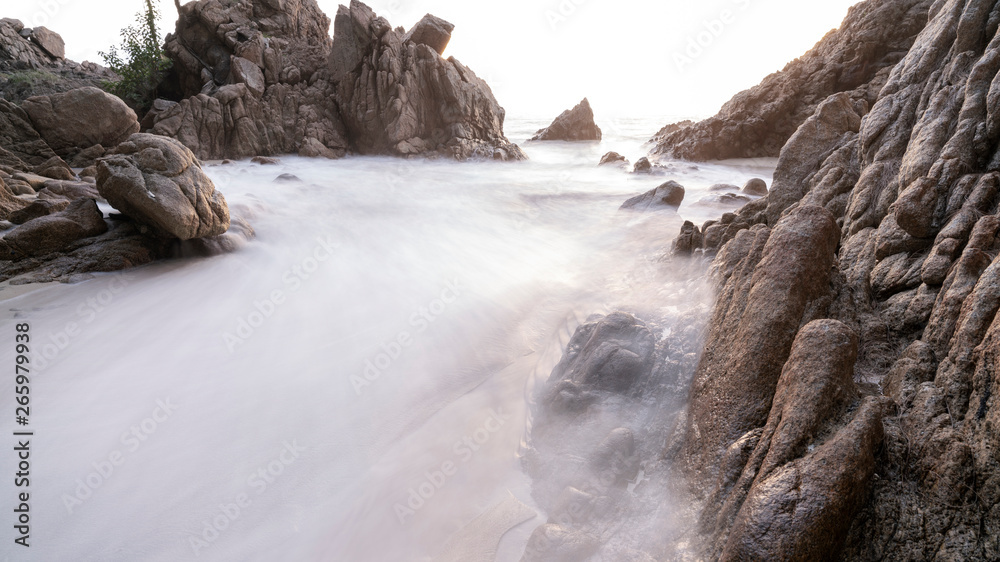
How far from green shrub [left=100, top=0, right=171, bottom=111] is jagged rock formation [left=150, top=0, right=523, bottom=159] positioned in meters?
0.80

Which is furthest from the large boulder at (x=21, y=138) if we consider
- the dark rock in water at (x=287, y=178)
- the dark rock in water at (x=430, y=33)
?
the dark rock in water at (x=430, y=33)

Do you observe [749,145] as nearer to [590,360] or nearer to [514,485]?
[590,360]

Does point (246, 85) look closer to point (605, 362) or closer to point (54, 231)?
point (54, 231)

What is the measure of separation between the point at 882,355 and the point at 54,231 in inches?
484

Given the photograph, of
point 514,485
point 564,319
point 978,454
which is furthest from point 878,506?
point 564,319

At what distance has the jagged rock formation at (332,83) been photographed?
22.3 m

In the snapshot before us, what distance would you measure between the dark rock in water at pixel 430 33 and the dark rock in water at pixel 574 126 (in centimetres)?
1296

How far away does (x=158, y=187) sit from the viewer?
820 cm

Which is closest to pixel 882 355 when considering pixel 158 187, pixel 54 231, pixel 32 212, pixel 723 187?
pixel 158 187

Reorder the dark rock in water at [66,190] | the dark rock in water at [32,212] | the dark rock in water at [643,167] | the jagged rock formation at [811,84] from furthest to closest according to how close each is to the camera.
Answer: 1. the dark rock in water at [643,167]
2. the jagged rock formation at [811,84]
3. the dark rock in water at [66,190]
4. the dark rock in water at [32,212]

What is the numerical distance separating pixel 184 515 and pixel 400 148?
21.1 meters

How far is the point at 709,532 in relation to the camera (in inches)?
118

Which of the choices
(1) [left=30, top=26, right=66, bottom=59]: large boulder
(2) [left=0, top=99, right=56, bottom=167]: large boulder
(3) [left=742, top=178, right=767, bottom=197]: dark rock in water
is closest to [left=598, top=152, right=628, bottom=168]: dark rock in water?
(3) [left=742, top=178, right=767, bottom=197]: dark rock in water

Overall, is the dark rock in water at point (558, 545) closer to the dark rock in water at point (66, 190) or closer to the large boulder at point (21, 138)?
the dark rock in water at point (66, 190)
